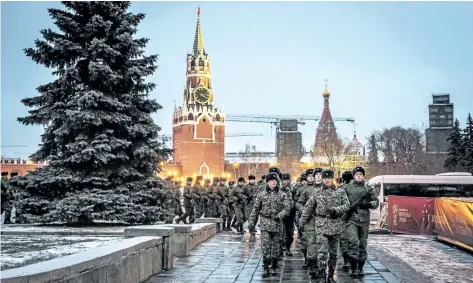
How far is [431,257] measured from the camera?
48.8 ft

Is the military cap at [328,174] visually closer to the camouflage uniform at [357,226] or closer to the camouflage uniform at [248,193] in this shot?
the camouflage uniform at [357,226]

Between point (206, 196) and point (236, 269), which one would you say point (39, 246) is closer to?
point (236, 269)

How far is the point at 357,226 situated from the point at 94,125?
10.9m

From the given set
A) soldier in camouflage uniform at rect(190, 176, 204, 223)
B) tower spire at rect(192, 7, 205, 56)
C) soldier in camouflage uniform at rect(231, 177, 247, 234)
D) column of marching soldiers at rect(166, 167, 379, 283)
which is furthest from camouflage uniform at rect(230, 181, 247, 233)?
tower spire at rect(192, 7, 205, 56)

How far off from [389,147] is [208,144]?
5511 cm

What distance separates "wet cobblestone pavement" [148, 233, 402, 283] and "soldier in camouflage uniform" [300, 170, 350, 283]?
0.77 metres

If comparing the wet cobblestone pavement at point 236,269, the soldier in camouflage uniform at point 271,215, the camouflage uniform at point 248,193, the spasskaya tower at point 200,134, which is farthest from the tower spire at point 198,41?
the soldier in camouflage uniform at point 271,215

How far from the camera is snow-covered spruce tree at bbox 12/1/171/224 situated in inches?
734

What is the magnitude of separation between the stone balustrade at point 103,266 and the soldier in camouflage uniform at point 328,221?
2878mm

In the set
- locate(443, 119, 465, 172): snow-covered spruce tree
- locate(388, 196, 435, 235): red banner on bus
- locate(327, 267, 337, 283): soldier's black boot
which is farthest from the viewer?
locate(443, 119, 465, 172): snow-covered spruce tree

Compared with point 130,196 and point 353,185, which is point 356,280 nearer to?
point 353,185

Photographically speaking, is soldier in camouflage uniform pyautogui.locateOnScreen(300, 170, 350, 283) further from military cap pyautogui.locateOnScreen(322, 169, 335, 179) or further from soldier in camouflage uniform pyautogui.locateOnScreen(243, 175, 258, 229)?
soldier in camouflage uniform pyautogui.locateOnScreen(243, 175, 258, 229)

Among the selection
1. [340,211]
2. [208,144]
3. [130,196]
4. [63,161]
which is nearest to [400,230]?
[130,196]

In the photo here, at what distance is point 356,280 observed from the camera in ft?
34.8
